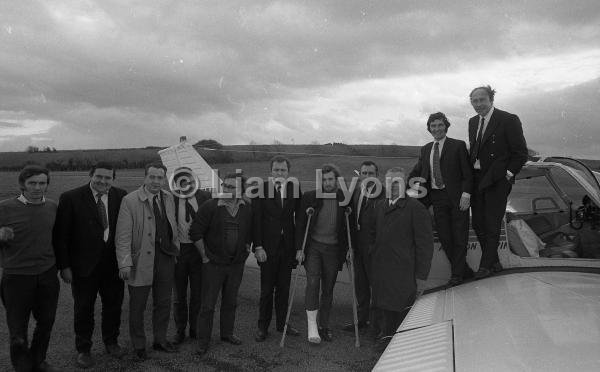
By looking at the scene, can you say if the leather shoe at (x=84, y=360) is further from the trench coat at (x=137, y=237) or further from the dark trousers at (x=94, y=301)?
the trench coat at (x=137, y=237)

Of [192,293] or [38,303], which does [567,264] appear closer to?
[192,293]

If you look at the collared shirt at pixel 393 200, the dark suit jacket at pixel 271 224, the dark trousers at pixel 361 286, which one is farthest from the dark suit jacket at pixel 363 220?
the dark suit jacket at pixel 271 224

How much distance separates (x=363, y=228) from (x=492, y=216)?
136cm

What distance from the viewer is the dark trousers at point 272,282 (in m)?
5.14

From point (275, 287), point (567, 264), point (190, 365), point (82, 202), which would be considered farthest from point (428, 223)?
point (82, 202)

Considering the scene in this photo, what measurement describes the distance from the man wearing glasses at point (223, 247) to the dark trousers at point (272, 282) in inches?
13.3

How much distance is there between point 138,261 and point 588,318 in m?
3.63

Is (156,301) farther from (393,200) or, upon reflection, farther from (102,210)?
(393,200)

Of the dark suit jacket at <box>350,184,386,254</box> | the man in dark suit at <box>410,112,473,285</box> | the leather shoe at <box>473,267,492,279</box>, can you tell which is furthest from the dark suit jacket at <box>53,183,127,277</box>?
the leather shoe at <box>473,267,492,279</box>

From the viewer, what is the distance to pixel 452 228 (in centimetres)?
491

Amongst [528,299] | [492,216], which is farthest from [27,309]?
[492,216]

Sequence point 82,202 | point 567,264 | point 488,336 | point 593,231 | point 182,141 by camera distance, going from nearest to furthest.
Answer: point 488,336
point 82,202
point 567,264
point 593,231
point 182,141

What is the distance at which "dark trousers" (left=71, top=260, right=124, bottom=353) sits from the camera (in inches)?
169

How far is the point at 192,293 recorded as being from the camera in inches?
205
